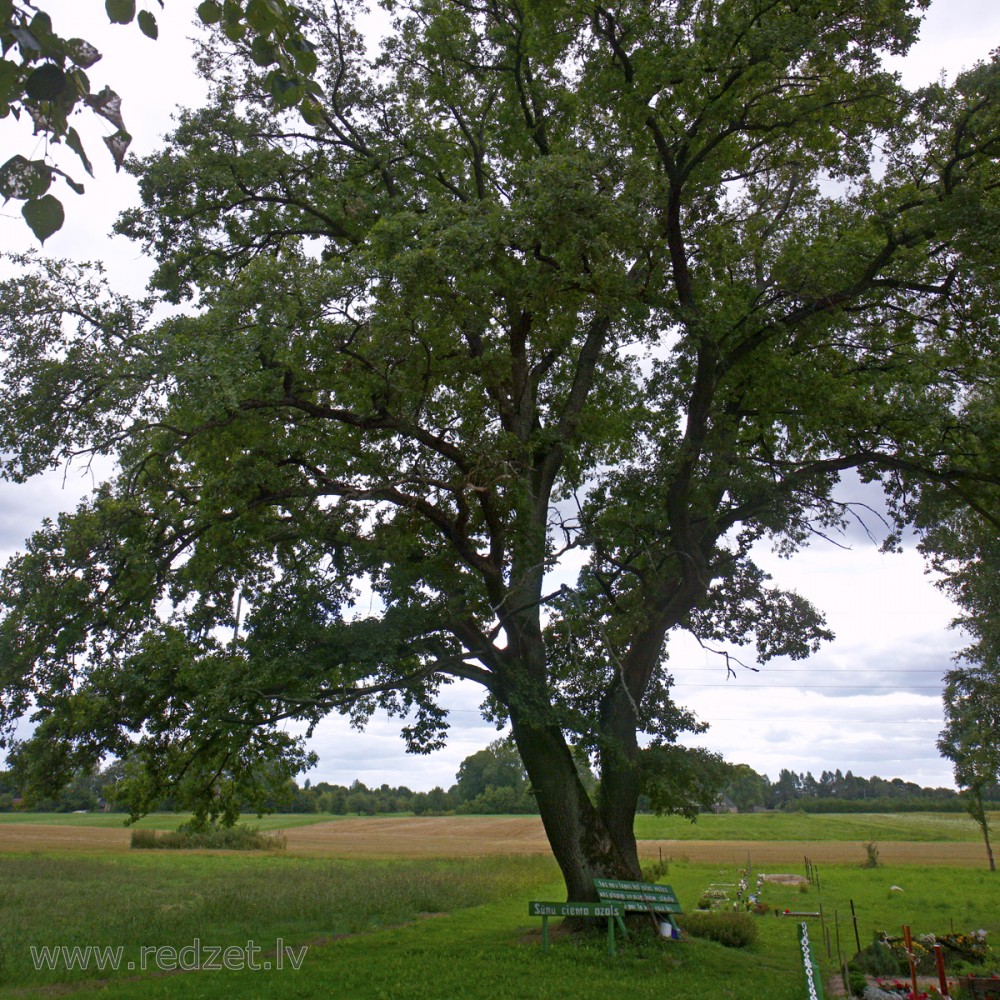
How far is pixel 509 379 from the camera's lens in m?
14.0

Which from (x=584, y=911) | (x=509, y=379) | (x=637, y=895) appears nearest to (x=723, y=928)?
(x=637, y=895)

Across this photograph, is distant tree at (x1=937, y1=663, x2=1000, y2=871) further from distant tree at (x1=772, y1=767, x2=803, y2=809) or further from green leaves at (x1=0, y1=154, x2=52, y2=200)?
distant tree at (x1=772, y1=767, x2=803, y2=809)

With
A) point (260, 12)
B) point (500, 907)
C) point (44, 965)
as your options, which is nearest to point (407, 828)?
point (500, 907)

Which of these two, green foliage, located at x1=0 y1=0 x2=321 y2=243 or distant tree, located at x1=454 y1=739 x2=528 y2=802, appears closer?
green foliage, located at x1=0 y1=0 x2=321 y2=243

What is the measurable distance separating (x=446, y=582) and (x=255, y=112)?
358 inches

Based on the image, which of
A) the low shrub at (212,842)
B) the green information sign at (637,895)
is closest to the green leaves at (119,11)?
the green information sign at (637,895)

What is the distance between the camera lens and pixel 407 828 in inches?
2741

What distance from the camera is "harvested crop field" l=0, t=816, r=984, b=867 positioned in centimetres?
4303

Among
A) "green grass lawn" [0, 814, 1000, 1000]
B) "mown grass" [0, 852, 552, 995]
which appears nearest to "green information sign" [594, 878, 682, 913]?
"green grass lawn" [0, 814, 1000, 1000]

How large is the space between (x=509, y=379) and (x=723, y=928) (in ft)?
35.1

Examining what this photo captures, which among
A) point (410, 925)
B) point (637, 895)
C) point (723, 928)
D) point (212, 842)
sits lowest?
point (212, 842)

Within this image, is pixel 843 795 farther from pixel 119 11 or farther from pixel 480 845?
pixel 119 11

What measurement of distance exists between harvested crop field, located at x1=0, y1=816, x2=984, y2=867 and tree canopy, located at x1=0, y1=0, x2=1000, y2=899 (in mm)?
30790

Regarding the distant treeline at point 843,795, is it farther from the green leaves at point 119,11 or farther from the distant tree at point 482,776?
the green leaves at point 119,11
